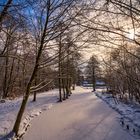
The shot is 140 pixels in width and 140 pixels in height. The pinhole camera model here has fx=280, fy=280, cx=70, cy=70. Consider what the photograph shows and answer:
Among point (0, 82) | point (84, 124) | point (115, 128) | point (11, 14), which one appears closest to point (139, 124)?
point (115, 128)

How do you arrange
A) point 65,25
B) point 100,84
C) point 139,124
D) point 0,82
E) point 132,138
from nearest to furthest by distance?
1. point 65,25
2. point 132,138
3. point 139,124
4. point 0,82
5. point 100,84

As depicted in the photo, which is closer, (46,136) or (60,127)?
(46,136)

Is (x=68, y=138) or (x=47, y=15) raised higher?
(x=47, y=15)

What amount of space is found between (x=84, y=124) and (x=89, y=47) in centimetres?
485

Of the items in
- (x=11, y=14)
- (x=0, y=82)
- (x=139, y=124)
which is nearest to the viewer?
(x=11, y=14)

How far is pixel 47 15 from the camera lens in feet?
35.7

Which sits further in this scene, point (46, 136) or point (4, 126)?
point (4, 126)

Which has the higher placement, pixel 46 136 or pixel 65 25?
pixel 65 25

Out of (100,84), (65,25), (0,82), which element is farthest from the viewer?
(100,84)

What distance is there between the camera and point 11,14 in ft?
22.5

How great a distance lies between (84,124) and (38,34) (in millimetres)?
5272

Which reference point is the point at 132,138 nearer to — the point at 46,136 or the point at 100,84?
the point at 46,136

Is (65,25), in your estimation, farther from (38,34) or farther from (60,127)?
(60,127)

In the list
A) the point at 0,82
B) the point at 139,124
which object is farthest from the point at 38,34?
the point at 0,82
